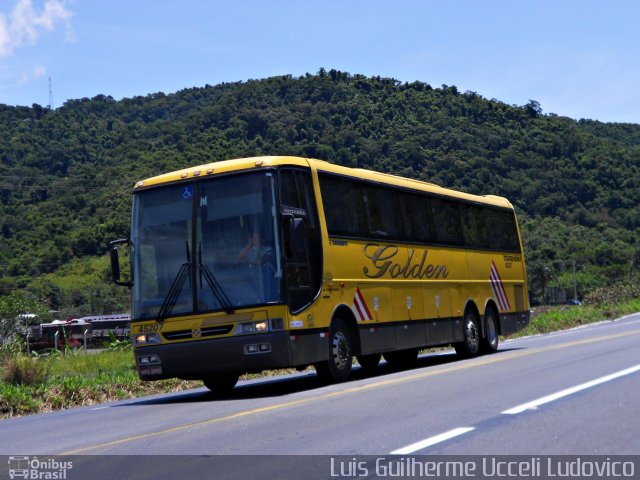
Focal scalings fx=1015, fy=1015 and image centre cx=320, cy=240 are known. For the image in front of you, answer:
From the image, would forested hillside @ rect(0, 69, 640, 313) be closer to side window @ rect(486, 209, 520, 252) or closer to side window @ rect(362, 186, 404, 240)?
side window @ rect(486, 209, 520, 252)

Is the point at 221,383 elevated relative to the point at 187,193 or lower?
lower

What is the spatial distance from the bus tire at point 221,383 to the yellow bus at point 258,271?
0.03m

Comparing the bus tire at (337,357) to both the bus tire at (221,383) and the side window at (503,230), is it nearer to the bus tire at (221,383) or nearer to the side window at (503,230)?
the bus tire at (221,383)

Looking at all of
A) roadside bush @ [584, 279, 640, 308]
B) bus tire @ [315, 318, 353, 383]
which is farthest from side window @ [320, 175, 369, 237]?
roadside bush @ [584, 279, 640, 308]

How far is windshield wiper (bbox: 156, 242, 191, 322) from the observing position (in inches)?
602

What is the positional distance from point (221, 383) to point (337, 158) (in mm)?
92410

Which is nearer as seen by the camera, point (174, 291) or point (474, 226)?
point (174, 291)

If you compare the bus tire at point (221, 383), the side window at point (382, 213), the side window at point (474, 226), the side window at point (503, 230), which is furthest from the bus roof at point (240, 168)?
the side window at point (503, 230)

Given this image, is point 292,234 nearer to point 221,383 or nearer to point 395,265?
point 221,383

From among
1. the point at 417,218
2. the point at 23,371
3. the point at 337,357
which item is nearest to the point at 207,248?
the point at 337,357

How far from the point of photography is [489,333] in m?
23.9

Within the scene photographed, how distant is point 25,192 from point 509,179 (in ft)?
169

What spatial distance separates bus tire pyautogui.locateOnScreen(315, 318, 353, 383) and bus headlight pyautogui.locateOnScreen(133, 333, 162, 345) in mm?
2559

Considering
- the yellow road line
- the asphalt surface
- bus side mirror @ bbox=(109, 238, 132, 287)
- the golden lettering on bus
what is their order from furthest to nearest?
the golden lettering on bus
bus side mirror @ bbox=(109, 238, 132, 287)
the yellow road line
the asphalt surface
